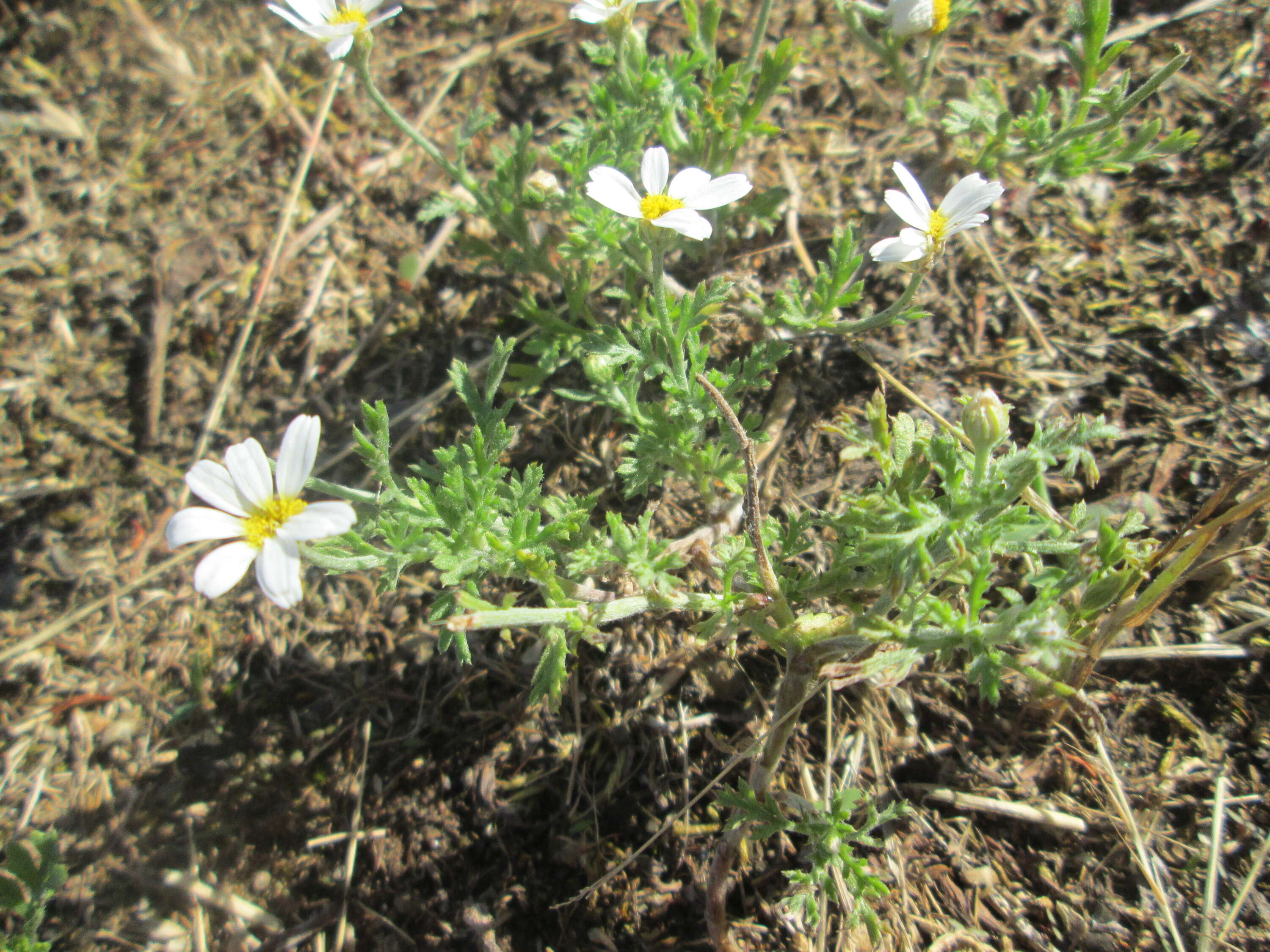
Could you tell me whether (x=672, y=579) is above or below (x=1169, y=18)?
below

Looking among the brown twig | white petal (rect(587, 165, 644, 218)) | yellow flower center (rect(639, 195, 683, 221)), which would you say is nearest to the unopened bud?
white petal (rect(587, 165, 644, 218))

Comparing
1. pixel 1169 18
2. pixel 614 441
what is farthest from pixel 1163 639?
pixel 1169 18

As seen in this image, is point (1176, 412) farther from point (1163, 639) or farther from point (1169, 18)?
point (1169, 18)

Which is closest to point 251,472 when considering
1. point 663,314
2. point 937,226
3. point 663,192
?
point 663,314

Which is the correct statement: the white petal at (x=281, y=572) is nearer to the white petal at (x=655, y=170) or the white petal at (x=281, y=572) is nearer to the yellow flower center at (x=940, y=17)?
the white petal at (x=655, y=170)

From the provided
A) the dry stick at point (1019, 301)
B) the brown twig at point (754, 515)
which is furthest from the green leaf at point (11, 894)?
the dry stick at point (1019, 301)
